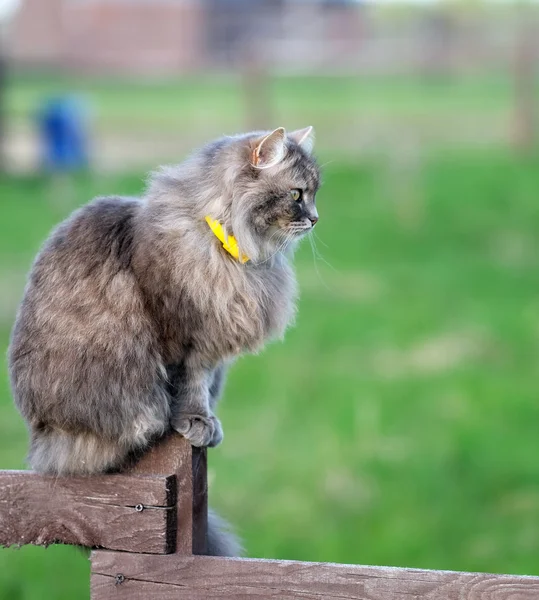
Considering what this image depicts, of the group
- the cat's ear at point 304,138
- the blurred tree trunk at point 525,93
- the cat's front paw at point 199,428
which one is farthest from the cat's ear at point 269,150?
the blurred tree trunk at point 525,93

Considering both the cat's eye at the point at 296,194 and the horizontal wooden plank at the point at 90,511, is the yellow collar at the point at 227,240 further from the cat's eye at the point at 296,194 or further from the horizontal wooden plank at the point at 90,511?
the horizontal wooden plank at the point at 90,511

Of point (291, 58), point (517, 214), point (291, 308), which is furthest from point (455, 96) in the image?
point (291, 308)

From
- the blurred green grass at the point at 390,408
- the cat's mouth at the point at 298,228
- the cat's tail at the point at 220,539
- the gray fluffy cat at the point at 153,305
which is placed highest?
the blurred green grass at the point at 390,408

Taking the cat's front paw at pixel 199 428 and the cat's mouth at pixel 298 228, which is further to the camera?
the cat's mouth at pixel 298 228

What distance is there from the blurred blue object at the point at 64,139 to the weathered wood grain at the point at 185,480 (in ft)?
43.2

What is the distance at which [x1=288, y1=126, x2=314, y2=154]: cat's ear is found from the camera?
2971 millimetres

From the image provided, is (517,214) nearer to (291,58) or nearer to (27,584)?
(27,584)

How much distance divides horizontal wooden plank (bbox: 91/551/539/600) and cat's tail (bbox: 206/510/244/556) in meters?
0.42

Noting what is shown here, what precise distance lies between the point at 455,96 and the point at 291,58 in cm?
625

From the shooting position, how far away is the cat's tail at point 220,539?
2.81 meters

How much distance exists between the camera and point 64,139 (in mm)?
15516

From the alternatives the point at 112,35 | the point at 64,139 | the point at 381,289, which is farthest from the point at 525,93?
the point at 112,35

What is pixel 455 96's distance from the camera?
72.1ft

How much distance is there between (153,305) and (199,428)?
0.34 metres
